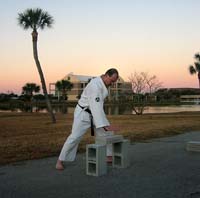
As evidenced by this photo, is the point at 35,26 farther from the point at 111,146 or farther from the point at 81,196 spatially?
the point at 81,196

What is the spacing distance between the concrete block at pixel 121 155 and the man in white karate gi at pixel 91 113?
0.45m

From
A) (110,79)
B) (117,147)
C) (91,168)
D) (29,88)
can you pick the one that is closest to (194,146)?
(117,147)

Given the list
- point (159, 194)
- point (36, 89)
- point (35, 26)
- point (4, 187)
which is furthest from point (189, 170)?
point (36, 89)

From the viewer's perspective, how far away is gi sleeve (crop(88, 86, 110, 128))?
715 cm

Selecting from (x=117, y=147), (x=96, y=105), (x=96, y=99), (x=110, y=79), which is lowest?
(x=117, y=147)

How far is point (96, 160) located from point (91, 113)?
32.4 inches

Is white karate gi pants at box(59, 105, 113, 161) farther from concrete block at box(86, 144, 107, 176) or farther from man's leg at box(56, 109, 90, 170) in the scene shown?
concrete block at box(86, 144, 107, 176)

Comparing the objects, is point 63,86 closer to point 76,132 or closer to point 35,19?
point 35,19

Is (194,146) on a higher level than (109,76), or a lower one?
lower

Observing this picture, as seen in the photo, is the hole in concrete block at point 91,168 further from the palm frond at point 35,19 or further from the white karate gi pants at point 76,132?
the palm frond at point 35,19

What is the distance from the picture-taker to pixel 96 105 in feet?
23.4

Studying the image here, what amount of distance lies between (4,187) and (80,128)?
5.94 feet

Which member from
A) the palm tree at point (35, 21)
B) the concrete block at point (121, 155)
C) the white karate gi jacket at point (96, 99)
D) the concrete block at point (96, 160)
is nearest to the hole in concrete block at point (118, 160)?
the concrete block at point (121, 155)

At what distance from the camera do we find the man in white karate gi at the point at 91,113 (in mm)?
7176
